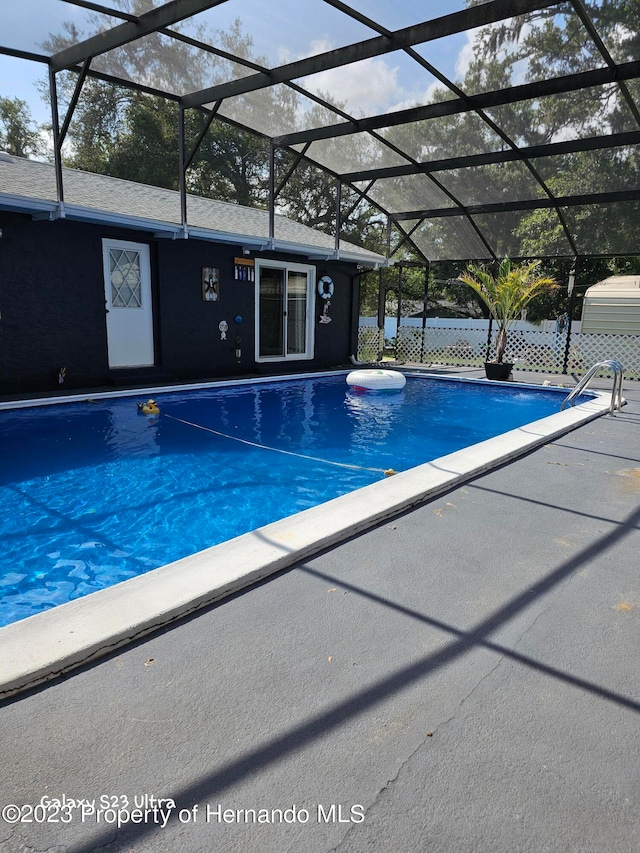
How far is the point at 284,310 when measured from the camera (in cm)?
1363

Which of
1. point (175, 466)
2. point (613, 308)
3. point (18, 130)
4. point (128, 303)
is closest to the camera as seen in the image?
point (175, 466)

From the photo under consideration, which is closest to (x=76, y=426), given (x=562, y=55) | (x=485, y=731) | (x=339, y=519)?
(x=339, y=519)

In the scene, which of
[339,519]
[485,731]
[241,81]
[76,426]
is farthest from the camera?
[241,81]

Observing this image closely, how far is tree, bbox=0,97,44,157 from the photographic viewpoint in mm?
22781

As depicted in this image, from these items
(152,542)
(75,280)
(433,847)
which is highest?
(75,280)

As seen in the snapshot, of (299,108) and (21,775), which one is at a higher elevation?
(299,108)

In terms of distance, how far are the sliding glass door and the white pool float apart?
2769 millimetres

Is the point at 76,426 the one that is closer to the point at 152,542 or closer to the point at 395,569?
the point at 152,542

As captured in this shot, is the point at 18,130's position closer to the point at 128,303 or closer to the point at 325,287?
the point at 325,287

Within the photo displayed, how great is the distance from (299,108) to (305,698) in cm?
1010

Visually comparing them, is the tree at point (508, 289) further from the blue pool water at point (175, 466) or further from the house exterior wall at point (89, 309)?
the house exterior wall at point (89, 309)

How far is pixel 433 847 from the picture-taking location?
1454 mm

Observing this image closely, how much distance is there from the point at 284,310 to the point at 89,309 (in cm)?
515

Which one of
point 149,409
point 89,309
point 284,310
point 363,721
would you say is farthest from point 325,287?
point 363,721
